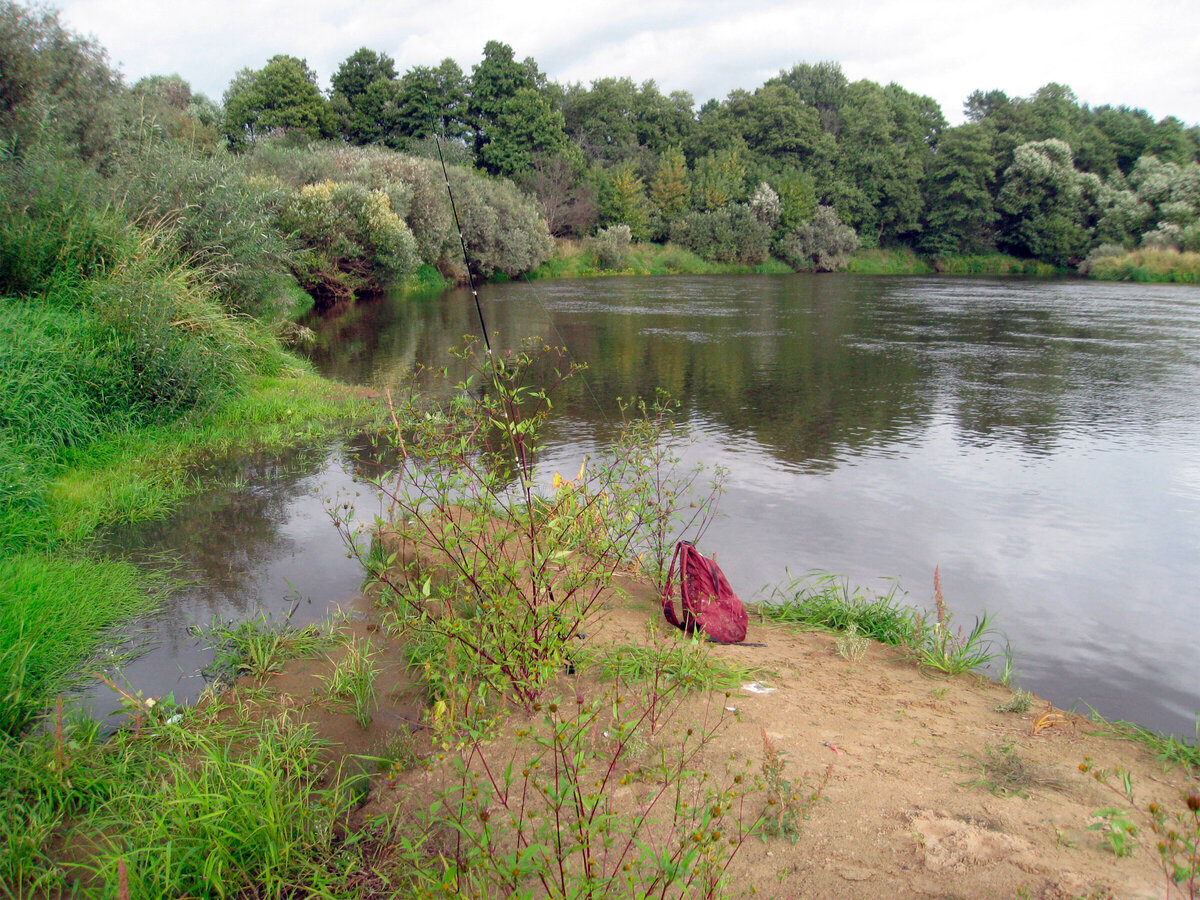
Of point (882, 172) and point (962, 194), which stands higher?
point (882, 172)

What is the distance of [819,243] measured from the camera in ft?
169

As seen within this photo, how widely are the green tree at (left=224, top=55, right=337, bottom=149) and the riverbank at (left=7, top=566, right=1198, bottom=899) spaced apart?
2085 inches

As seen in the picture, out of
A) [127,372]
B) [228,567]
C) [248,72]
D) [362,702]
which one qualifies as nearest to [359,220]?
[127,372]

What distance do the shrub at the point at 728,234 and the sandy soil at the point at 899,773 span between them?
159 feet

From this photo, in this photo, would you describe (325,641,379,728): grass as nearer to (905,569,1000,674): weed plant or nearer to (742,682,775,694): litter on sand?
(742,682,775,694): litter on sand

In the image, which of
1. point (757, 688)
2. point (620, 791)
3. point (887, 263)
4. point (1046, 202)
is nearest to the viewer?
point (620, 791)

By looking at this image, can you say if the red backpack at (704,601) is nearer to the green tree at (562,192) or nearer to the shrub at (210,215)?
the shrub at (210,215)

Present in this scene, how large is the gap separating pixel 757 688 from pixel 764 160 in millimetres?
59045

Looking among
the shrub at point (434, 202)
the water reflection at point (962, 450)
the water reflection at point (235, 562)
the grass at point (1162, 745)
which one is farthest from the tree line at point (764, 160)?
the grass at point (1162, 745)

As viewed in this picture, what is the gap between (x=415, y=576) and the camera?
16.3ft

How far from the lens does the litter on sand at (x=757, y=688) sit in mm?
3889

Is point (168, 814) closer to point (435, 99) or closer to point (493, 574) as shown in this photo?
point (493, 574)

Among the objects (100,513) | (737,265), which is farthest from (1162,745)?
(737,265)

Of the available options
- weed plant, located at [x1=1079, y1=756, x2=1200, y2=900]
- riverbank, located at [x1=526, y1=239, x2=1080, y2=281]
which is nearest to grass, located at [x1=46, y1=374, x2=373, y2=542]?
weed plant, located at [x1=1079, y1=756, x2=1200, y2=900]
